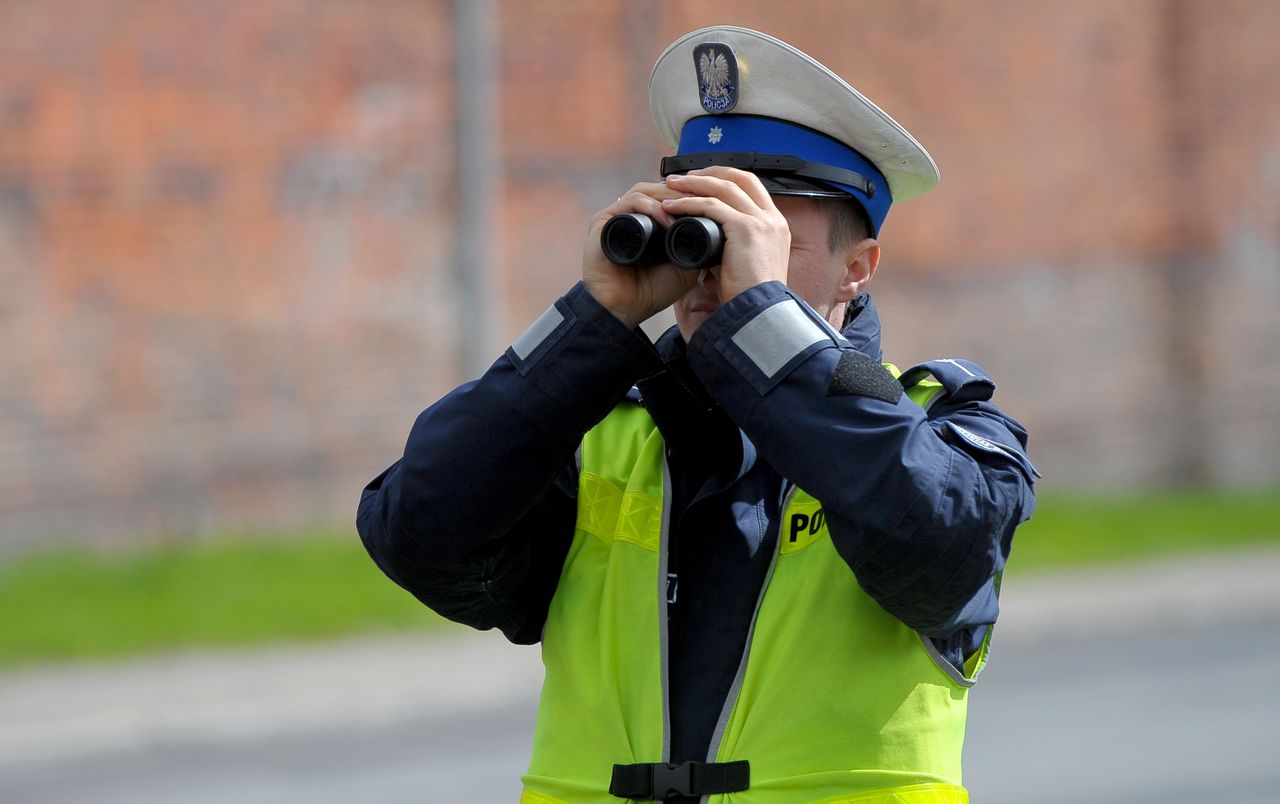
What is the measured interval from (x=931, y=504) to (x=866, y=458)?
9 cm

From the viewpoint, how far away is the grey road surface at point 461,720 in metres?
7.13

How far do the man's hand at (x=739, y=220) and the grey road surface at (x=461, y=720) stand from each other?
4994 mm

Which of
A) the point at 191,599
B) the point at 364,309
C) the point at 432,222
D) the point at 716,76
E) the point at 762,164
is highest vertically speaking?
the point at 432,222

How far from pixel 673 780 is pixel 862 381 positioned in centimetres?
56

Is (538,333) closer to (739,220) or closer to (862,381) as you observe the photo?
(739,220)

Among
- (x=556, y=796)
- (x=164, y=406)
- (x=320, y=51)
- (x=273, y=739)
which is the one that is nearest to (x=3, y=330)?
(x=164, y=406)

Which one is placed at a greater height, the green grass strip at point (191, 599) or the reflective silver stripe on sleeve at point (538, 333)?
the green grass strip at point (191, 599)

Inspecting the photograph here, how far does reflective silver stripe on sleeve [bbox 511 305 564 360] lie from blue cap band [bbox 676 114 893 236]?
13.0 inches

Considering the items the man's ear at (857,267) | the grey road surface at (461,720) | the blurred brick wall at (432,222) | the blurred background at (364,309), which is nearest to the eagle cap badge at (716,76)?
the man's ear at (857,267)

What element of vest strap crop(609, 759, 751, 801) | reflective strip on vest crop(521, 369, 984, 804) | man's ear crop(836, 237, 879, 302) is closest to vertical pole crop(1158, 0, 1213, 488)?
man's ear crop(836, 237, 879, 302)

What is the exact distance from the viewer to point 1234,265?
13.8 meters

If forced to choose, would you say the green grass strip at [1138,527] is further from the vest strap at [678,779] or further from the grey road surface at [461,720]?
the vest strap at [678,779]

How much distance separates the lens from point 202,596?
993 centimetres

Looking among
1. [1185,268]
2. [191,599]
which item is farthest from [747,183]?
[1185,268]
